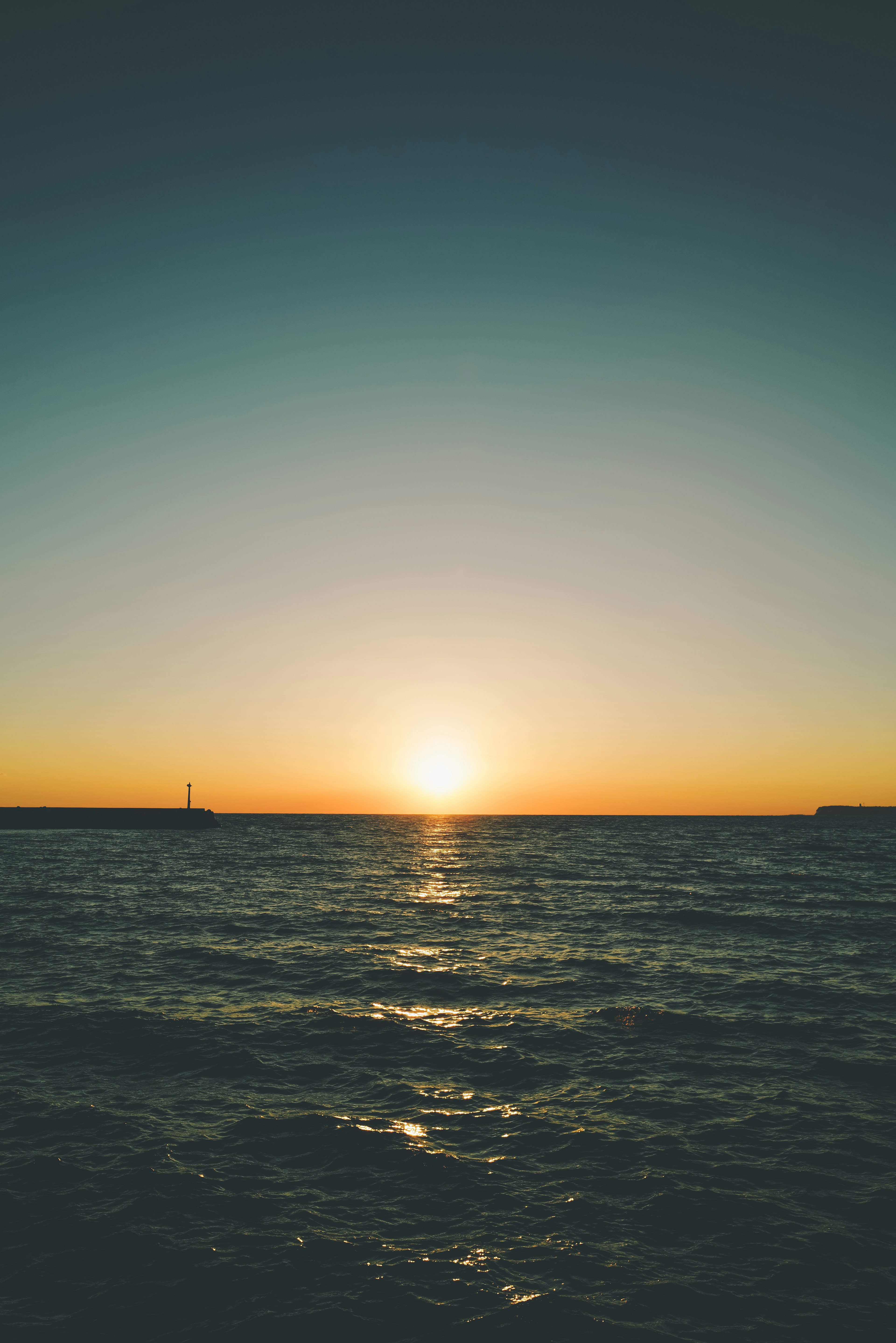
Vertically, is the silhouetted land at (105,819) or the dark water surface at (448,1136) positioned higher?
the dark water surface at (448,1136)

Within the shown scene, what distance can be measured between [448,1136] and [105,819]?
14618 centimetres

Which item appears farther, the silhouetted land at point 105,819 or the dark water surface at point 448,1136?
the silhouetted land at point 105,819

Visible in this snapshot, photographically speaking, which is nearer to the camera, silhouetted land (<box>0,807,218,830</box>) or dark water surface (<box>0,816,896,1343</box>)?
dark water surface (<box>0,816,896,1343</box>)

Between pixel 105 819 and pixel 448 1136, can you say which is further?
pixel 105 819

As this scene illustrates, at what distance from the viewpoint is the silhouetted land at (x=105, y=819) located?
135 meters

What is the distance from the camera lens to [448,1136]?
13.1m

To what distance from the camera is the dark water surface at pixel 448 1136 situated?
8977 mm

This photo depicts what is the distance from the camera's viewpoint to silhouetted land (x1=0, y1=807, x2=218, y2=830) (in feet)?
443

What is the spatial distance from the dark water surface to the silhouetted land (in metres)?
115

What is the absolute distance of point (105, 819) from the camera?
461ft

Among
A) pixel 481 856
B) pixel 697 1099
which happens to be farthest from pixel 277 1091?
pixel 481 856

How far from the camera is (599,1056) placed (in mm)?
17141

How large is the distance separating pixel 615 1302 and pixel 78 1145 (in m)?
9.53

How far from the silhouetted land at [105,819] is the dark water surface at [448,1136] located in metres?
115
